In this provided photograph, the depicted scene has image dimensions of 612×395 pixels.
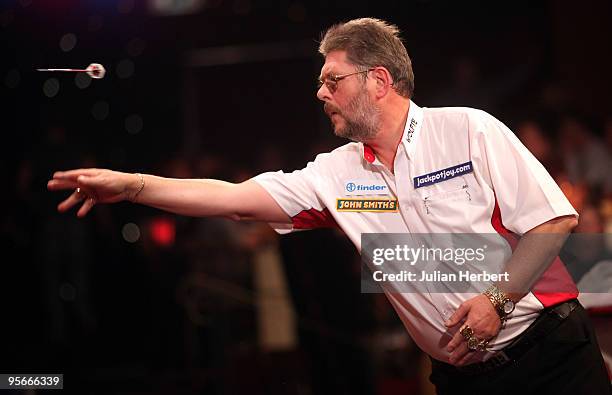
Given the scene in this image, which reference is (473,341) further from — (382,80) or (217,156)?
(217,156)

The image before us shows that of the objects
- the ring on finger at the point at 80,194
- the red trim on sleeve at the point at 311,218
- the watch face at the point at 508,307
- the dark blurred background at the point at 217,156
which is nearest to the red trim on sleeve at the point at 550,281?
the watch face at the point at 508,307

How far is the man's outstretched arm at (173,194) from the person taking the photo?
2.23m

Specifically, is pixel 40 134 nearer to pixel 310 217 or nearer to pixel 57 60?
pixel 57 60

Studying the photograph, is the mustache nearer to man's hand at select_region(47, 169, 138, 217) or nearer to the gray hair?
the gray hair

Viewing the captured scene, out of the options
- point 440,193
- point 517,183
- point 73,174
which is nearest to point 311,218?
point 440,193

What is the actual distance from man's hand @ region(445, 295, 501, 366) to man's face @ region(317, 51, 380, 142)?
613mm

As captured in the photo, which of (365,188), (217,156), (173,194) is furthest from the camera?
(217,156)

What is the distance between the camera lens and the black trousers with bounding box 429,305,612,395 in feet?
7.54

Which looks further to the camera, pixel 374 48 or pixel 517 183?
pixel 374 48

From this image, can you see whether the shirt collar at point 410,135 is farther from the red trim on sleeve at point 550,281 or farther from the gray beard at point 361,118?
the red trim on sleeve at point 550,281

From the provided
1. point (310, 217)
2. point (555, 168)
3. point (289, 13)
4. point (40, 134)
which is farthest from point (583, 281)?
point (289, 13)

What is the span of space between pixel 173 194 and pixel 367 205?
59 centimetres

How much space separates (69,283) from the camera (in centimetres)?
538

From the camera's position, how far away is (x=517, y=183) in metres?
2.27
